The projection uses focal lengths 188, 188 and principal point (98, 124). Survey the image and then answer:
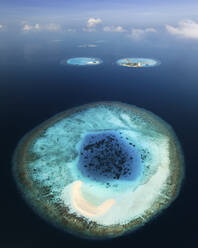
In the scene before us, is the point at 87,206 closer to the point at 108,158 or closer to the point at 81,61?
the point at 108,158

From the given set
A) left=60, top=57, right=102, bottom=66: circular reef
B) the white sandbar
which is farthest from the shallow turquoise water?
the white sandbar

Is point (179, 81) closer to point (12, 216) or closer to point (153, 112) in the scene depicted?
point (153, 112)

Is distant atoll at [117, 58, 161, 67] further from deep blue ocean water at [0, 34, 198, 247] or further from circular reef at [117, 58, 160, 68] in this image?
deep blue ocean water at [0, 34, 198, 247]

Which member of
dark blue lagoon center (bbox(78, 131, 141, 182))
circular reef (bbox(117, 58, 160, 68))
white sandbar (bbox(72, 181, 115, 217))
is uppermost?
circular reef (bbox(117, 58, 160, 68))

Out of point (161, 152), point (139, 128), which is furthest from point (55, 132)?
Result: point (161, 152)

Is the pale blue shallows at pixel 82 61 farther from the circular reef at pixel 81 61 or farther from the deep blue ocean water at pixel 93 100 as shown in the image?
the deep blue ocean water at pixel 93 100

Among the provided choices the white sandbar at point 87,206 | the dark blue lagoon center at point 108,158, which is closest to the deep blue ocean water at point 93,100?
the white sandbar at point 87,206

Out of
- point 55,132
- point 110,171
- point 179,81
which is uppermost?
point 179,81
